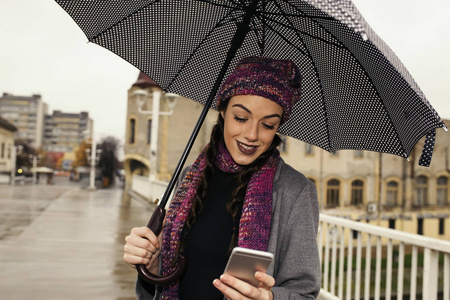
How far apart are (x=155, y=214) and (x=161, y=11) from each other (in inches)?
41.1

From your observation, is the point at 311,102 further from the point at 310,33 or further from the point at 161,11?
the point at 161,11

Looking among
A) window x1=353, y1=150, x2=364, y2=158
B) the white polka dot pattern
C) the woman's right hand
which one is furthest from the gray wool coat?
window x1=353, y1=150, x2=364, y2=158

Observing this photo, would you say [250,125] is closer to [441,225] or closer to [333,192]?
[333,192]

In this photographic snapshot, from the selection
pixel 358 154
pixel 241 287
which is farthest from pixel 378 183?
pixel 241 287

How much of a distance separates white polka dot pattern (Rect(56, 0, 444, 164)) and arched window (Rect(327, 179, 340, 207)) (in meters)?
34.2

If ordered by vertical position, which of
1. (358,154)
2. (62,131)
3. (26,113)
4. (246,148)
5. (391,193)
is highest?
(26,113)

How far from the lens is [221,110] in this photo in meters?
1.76

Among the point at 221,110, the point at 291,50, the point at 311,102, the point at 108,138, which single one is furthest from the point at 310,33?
the point at 108,138

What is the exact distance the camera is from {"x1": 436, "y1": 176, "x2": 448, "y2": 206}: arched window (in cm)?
3972

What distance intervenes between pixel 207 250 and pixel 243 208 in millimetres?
204

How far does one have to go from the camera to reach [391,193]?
37188 millimetres

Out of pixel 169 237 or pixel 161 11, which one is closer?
pixel 169 237

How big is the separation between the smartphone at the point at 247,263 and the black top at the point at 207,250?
1.21 feet

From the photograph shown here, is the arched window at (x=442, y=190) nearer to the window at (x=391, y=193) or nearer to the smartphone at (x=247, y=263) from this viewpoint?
the window at (x=391, y=193)
